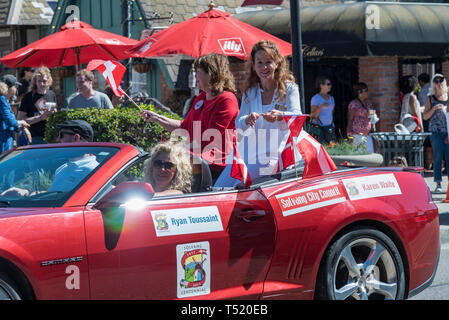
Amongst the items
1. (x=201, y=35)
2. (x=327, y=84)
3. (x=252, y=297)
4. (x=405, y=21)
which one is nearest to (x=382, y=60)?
(x=405, y=21)

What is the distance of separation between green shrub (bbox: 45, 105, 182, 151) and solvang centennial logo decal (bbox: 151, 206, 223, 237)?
557cm

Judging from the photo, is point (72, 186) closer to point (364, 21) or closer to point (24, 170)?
point (24, 170)

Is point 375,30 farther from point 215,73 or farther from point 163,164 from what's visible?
point 163,164

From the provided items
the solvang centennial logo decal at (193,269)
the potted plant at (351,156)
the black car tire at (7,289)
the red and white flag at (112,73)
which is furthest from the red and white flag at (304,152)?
the potted plant at (351,156)

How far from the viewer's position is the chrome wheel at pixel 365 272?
5469mm

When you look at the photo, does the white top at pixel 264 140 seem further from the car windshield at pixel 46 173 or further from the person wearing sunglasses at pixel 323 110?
the person wearing sunglasses at pixel 323 110

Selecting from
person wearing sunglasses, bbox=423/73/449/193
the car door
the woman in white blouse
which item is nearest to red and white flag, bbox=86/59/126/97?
the woman in white blouse

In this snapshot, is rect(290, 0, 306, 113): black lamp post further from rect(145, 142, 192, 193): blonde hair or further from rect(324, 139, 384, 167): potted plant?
rect(145, 142, 192, 193): blonde hair

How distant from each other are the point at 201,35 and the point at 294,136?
6534 millimetres

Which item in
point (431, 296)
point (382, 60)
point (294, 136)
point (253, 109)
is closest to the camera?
point (294, 136)

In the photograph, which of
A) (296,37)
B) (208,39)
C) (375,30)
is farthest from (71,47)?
(375,30)

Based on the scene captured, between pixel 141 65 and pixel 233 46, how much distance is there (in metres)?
8.57

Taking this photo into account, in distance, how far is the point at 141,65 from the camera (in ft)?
66.6

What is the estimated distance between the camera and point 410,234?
226 inches
